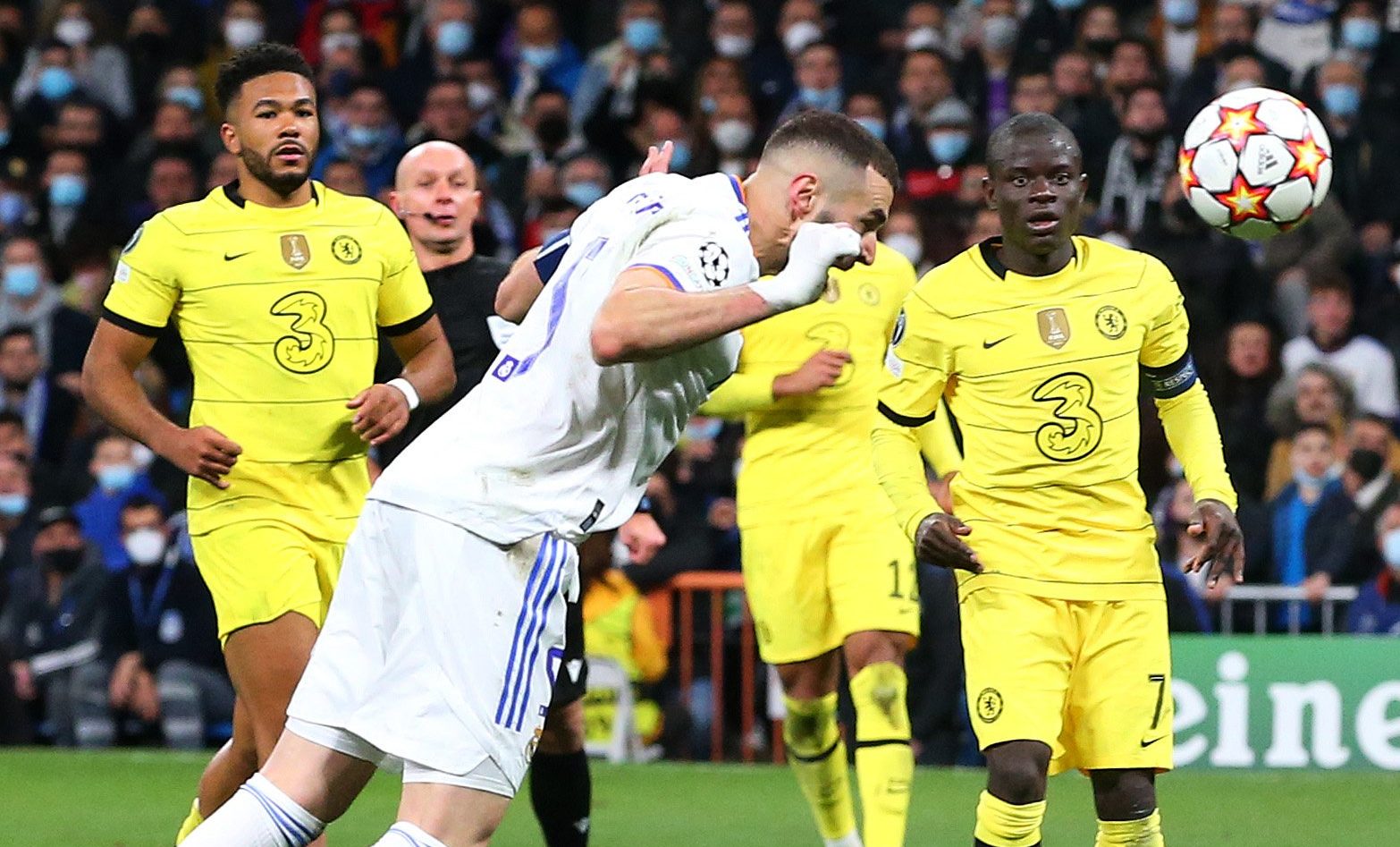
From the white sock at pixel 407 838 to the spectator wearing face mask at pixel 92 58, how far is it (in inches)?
485

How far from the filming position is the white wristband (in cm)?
651

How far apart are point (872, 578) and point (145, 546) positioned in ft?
18.1

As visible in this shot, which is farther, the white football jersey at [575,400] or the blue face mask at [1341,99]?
the blue face mask at [1341,99]

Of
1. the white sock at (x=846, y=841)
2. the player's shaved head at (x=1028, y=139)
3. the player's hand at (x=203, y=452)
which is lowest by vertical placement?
the white sock at (x=846, y=841)

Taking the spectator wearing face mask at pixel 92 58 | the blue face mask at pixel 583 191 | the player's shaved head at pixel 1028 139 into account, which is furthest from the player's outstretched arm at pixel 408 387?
the spectator wearing face mask at pixel 92 58

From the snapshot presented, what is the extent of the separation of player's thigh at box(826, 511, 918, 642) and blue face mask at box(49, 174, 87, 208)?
8.67 m

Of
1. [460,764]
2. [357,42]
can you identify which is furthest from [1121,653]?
[357,42]

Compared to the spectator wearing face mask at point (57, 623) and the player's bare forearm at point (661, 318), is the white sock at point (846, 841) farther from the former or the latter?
the spectator wearing face mask at point (57, 623)

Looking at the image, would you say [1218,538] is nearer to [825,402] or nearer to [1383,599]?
[825,402]

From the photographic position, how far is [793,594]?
8000 mm

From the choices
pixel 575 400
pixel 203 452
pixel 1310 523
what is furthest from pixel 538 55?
pixel 575 400

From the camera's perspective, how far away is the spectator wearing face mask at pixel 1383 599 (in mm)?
11156

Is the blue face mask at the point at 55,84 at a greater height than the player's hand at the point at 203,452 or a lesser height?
greater

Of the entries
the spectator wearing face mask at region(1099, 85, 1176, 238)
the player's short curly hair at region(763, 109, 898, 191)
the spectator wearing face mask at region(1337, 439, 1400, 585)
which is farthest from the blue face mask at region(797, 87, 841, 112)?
the player's short curly hair at region(763, 109, 898, 191)
